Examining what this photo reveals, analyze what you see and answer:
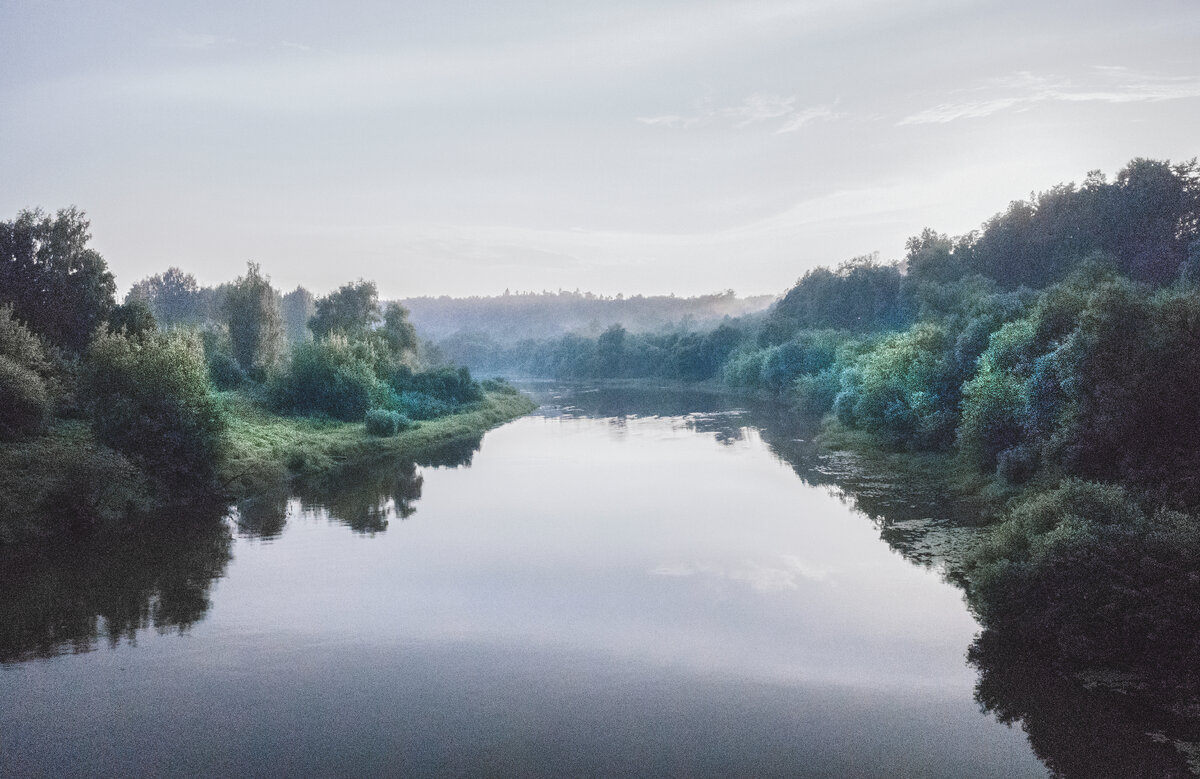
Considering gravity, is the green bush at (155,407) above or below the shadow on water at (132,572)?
above

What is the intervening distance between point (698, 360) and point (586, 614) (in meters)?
92.9

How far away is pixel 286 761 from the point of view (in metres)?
10.1

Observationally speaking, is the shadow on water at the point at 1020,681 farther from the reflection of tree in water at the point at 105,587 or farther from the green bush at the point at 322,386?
the green bush at the point at 322,386

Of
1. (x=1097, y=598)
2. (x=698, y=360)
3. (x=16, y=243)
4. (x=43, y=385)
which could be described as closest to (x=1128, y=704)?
(x=1097, y=598)

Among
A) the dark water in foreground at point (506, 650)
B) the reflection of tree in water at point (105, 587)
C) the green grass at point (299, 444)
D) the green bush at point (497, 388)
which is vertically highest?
the green bush at point (497, 388)

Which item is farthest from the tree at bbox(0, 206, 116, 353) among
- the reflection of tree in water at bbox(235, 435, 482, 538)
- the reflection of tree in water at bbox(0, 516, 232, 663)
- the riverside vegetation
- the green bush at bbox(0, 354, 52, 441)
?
the reflection of tree in water at bbox(0, 516, 232, 663)

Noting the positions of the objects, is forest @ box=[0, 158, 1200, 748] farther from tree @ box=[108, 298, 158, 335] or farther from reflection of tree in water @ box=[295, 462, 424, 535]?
reflection of tree in water @ box=[295, 462, 424, 535]

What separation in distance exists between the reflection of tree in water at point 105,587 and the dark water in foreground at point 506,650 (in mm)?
96

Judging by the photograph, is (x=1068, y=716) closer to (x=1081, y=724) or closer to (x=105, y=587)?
(x=1081, y=724)

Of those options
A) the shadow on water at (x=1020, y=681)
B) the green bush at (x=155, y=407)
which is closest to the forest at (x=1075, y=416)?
the shadow on water at (x=1020, y=681)

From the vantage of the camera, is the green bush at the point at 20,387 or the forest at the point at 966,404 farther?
the green bush at the point at 20,387

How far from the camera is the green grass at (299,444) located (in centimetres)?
3113

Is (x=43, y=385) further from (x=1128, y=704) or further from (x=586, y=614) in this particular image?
(x=1128, y=704)

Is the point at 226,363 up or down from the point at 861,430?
up
